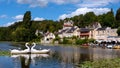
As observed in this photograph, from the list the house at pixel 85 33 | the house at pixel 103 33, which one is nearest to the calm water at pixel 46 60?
the house at pixel 103 33

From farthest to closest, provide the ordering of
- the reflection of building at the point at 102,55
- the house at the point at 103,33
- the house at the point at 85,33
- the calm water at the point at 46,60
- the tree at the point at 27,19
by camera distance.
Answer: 1. the tree at the point at 27,19
2. the house at the point at 85,33
3. the house at the point at 103,33
4. the reflection of building at the point at 102,55
5. the calm water at the point at 46,60

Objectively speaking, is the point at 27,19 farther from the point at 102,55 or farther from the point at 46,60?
the point at 46,60

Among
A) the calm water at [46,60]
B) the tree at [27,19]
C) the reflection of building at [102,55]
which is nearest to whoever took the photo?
the calm water at [46,60]

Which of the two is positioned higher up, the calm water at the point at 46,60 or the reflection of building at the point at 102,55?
the calm water at the point at 46,60

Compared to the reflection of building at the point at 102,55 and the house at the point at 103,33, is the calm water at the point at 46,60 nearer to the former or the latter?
the reflection of building at the point at 102,55

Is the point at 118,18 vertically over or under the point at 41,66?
over

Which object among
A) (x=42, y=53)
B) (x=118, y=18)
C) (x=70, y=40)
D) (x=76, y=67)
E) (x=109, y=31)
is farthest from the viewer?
(x=118, y=18)

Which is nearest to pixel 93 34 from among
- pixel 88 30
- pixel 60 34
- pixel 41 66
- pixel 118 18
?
pixel 88 30

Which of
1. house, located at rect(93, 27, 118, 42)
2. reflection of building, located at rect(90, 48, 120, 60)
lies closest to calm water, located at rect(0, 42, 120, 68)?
reflection of building, located at rect(90, 48, 120, 60)

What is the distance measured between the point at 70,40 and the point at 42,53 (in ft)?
308

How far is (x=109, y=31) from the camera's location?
150 meters

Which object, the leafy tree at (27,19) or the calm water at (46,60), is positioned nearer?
the calm water at (46,60)

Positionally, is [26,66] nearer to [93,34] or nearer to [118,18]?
[93,34]

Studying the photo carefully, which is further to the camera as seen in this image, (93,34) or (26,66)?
(93,34)
